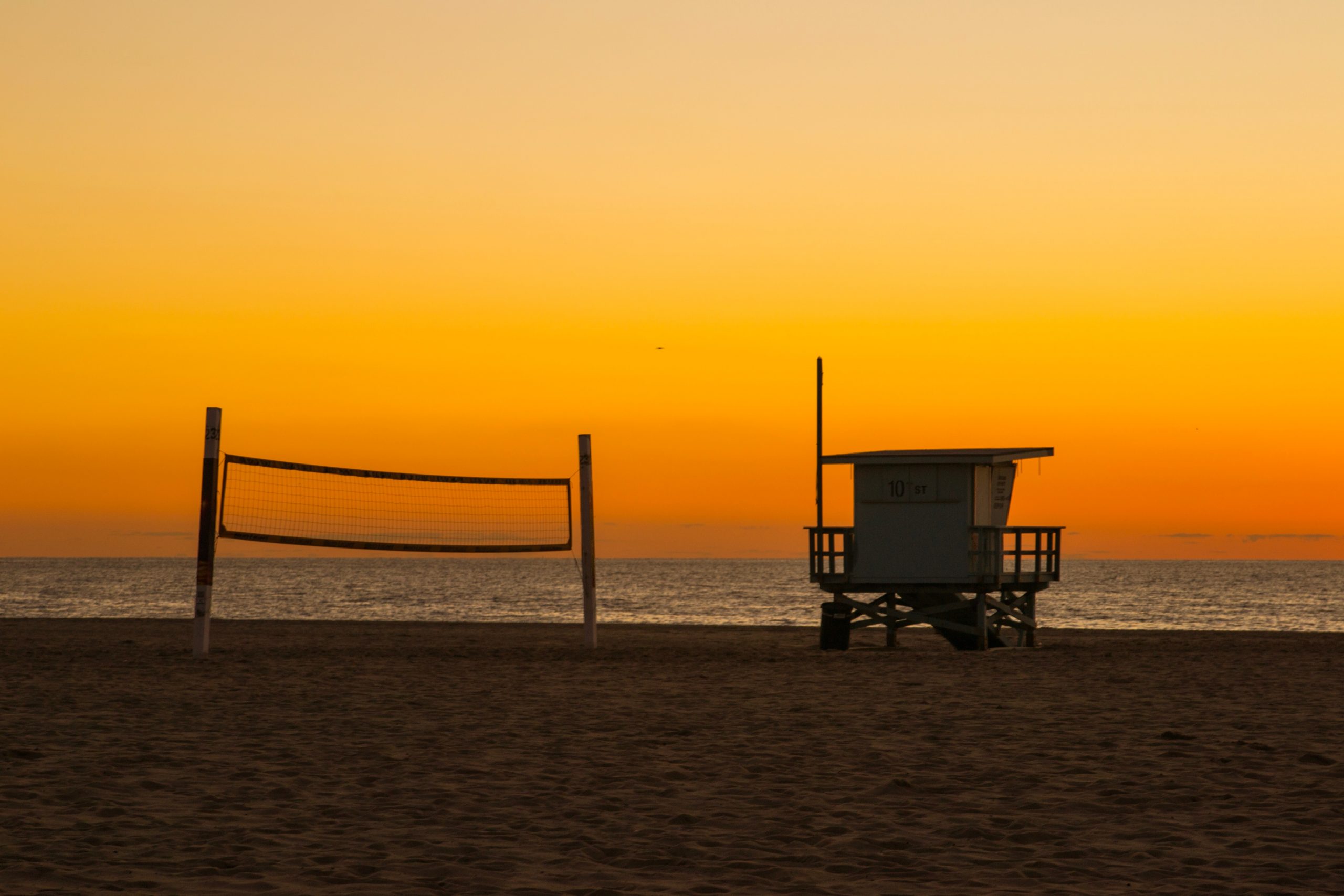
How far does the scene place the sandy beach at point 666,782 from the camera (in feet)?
18.4

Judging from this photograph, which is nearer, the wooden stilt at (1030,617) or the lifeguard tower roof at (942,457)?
the lifeguard tower roof at (942,457)

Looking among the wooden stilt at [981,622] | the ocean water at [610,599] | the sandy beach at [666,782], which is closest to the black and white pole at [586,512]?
A: the sandy beach at [666,782]

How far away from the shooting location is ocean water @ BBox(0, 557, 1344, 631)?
50969 mm

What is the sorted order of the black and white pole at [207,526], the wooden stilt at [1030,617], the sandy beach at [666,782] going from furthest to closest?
the wooden stilt at [1030,617]
the black and white pole at [207,526]
the sandy beach at [666,782]

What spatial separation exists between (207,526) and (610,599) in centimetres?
5713

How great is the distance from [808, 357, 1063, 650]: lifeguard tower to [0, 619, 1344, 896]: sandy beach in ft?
15.4

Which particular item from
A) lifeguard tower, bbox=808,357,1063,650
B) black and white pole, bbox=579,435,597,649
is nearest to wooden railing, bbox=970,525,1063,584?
lifeguard tower, bbox=808,357,1063,650

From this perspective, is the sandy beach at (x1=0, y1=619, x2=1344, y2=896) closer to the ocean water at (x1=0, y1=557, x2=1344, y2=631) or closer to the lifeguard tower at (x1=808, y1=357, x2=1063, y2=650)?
the lifeguard tower at (x1=808, y1=357, x2=1063, y2=650)

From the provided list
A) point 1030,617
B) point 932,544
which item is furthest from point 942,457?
point 1030,617

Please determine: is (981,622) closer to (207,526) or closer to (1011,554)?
(1011,554)

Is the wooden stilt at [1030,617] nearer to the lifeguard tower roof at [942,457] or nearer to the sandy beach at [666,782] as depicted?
the lifeguard tower roof at [942,457]

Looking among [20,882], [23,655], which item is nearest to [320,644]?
[23,655]

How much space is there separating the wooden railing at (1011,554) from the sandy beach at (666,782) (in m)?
4.65

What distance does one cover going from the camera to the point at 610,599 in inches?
2872
